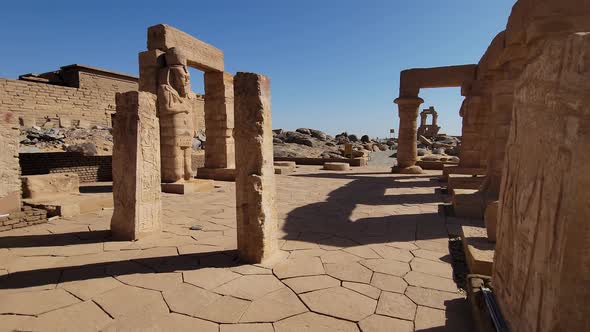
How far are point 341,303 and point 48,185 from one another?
588 centimetres

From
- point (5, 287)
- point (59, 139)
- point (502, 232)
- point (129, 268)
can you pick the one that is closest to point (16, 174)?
point (5, 287)

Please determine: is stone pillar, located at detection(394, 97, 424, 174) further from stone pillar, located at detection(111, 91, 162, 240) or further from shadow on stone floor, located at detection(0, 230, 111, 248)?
shadow on stone floor, located at detection(0, 230, 111, 248)

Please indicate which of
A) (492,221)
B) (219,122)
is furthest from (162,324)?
(219,122)

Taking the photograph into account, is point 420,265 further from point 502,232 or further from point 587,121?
point 587,121

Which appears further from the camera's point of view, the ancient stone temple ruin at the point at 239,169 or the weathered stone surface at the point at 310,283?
the ancient stone temple ruin at the point at 239,169

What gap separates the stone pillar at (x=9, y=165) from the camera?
4391mm

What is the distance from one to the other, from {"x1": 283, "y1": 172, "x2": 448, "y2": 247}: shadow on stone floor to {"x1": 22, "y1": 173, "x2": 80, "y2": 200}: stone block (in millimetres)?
4432

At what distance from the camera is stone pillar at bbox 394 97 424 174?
1042 centimetres

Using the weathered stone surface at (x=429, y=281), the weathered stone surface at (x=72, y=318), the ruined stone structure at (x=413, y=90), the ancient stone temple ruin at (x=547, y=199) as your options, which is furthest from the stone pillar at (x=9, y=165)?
the ruined stone structure at (x=413, y=90)

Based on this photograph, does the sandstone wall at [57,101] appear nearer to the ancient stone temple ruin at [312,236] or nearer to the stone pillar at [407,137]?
the ancient stone temple ruin at [312,236]

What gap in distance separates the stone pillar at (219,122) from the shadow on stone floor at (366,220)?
12.1ft

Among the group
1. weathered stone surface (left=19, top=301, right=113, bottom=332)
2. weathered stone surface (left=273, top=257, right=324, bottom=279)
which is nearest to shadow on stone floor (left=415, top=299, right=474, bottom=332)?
weathered stone surface (left=273, top=257, right=324, bottom=279)

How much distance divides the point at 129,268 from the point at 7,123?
3481 millimetres

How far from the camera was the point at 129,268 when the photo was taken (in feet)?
9.61
